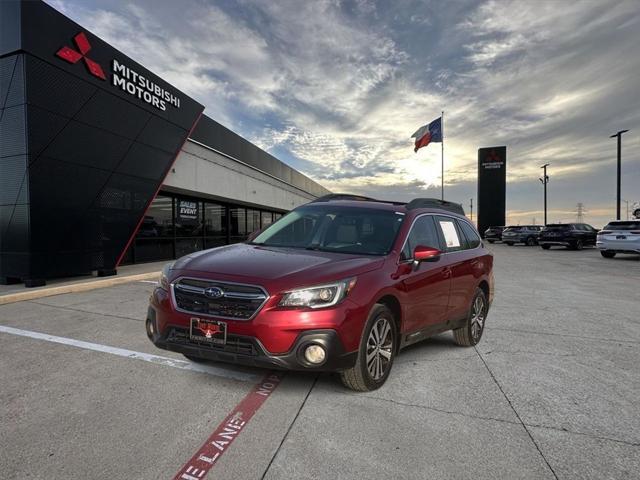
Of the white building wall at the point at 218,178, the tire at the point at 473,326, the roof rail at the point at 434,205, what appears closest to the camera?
the roof rail at the point at 434,205

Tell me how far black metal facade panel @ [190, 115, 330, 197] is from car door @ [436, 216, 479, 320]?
13427 millimetres

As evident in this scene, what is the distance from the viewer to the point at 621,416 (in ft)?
10.3

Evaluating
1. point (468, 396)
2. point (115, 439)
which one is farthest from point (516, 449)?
point (115, 439)

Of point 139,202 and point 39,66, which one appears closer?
point 39,66

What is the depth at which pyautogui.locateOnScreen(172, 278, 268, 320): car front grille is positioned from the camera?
3.09 meters

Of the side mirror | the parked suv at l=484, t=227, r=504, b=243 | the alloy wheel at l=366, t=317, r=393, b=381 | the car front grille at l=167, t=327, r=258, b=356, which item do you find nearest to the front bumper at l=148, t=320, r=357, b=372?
the car front grille at l=167, t=327, r=258, b=356

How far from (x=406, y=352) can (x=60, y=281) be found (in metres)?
8.93

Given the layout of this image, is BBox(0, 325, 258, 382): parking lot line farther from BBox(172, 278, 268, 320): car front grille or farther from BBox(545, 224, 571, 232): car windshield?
BBox(545, 224, 571, 232): car windshield

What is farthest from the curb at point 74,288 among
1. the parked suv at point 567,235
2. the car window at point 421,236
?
the parked suv at point 567,235

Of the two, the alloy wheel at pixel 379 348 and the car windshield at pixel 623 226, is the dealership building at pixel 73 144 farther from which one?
the car windshield at pixel 623 226

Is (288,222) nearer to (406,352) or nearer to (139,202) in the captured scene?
(406,352)

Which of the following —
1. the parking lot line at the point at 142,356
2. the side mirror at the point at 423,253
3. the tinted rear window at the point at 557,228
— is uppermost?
the tinted rear window at the point at 557,228

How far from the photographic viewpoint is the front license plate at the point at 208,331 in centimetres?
313

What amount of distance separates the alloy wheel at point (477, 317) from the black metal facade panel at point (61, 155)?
907cm
